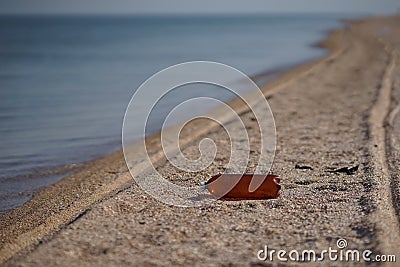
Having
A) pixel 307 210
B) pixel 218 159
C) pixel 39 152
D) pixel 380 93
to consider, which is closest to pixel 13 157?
pixel 39 152

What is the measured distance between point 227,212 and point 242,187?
0.64 metres

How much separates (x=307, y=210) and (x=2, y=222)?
381cm

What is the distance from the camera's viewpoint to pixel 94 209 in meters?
5.65

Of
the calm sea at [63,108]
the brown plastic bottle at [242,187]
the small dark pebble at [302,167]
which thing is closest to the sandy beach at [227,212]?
the small dark pebble at [302,167]

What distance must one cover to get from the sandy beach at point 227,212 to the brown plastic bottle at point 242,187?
0.54 ft

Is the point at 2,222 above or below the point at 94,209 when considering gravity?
below

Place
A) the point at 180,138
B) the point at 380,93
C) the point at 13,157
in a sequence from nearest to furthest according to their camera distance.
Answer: the point at 13,157
the point at 180,138
the point at 380,93

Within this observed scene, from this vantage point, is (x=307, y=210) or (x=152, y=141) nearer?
(x=307, y=210)

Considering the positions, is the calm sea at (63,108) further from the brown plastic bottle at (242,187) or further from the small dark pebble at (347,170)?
the small dark pebble at (347,170)

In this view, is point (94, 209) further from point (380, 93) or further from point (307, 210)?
point (380, 93)

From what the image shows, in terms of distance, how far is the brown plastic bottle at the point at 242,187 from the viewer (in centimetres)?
601

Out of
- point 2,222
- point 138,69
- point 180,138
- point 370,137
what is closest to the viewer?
point 2,222

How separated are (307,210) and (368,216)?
64cm

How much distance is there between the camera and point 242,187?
6102 millimetres
